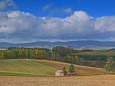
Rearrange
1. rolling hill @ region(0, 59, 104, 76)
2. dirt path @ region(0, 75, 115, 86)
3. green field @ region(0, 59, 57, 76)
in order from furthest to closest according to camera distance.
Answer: rolling hill @ region(0, 59, 104, 76), green field @ region(0, 59, 57, 76), dirt path @ region(0, 75, 115, 86)

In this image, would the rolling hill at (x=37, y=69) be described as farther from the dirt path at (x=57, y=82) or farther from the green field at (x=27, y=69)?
the dirt path at (x=57, y=82)

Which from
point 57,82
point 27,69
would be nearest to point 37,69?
point 27,69

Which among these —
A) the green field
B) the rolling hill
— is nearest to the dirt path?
the green field

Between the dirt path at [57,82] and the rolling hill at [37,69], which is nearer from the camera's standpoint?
the dirt path at [57,82]

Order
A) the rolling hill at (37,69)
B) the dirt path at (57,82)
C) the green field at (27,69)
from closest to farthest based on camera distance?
the dirt path at (57,82) → the green field at (27,69) → the rolling hill at (37,69)

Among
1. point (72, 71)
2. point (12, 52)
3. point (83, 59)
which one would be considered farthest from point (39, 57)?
point (72, 71)

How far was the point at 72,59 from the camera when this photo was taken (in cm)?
15875

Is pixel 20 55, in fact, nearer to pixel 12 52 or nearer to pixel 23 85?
pixel 12 52

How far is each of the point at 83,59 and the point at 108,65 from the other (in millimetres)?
72994

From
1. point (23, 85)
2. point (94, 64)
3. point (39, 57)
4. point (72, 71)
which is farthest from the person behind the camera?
point (39, 57)

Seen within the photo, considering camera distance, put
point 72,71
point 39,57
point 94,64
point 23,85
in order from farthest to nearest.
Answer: point 39,57, point 94,64, point 72,71, point 23,85

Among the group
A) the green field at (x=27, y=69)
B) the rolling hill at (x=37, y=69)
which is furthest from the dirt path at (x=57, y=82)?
the rolling hill at (x=37, y=69)

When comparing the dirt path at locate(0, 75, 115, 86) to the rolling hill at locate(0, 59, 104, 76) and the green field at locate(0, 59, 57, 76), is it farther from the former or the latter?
the rolling hill at locate(0, 59, 104, 76)

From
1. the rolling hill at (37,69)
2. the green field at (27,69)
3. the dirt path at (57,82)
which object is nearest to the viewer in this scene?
the dirt path at (57,82)
